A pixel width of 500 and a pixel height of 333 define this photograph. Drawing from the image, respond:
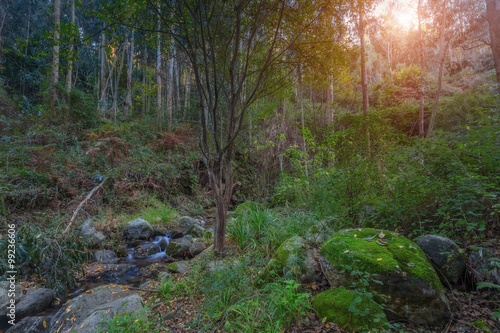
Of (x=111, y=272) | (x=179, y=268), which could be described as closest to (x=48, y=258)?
(x=111, y=272)

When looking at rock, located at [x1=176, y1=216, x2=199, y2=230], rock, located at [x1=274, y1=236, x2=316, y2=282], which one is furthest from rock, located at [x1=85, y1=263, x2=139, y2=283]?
rock, located at [x1=274, y1=236, x2=316, y2=282]

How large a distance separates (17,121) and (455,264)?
1486 cm

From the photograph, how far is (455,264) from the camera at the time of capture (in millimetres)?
2840

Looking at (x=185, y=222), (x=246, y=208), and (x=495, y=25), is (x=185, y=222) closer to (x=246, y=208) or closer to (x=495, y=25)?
(x=246, y=208)

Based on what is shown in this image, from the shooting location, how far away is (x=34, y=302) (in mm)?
3805

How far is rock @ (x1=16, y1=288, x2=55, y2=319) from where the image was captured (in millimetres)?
3686

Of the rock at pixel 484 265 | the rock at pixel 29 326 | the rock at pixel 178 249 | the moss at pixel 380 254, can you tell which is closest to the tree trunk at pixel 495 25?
the rock at pixel 484 265

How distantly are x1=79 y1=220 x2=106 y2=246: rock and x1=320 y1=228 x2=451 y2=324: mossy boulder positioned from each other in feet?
19.3

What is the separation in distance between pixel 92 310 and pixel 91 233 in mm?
3749

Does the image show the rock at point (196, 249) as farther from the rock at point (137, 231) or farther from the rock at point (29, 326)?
the rock at point (29, 326)

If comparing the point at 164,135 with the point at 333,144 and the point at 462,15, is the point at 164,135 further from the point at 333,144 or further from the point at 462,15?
the point at 462,15

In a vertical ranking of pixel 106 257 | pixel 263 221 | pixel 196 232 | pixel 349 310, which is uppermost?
pixel 263 221

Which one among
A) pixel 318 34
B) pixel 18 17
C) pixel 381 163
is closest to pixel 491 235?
pixel 381 163

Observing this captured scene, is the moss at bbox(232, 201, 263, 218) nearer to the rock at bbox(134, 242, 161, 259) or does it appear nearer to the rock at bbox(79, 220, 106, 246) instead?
the rock at bbox(134, 242, 161, 259)
